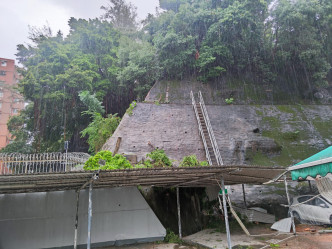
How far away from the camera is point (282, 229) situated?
349 inches

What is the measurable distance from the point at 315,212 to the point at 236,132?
20.9 ft

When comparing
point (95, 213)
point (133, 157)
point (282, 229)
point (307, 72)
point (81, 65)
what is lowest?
point (282, 229)

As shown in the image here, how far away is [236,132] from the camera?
14.8 m

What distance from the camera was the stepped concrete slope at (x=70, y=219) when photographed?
290 inches

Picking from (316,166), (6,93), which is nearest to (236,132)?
(316,166)

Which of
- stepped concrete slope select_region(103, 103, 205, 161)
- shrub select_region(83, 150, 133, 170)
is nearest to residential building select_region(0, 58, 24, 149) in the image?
stepped concrete slope select_region(103, 103, 205, 161)

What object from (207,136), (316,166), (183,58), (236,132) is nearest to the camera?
(316,166)

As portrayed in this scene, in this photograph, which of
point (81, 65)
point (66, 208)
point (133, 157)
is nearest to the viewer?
point (66, 208)

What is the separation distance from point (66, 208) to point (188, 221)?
4.84 m

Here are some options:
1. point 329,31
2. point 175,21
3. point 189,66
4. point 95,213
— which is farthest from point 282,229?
point 329,31

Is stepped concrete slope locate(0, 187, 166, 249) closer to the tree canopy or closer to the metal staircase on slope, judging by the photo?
the metal staircase on slope

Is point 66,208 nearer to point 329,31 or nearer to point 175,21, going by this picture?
point 175,21

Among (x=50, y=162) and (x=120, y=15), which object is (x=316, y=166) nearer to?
(x=50, y=162)

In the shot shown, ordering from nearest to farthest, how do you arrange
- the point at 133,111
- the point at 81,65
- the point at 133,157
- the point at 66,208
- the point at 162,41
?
the point at 66,208 → the point at 133,157 → the point at 133,111 → the point at 162,41 → the point at 81,65
